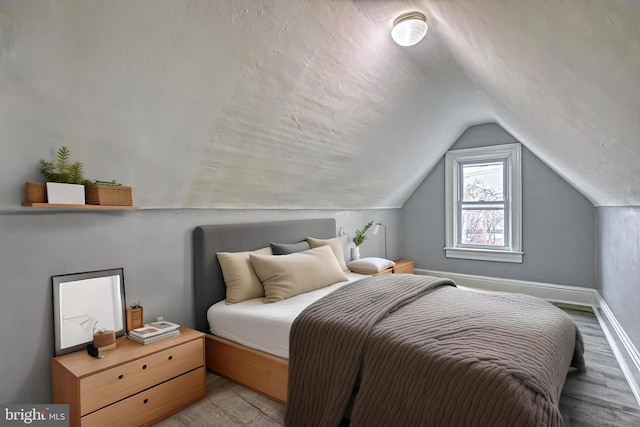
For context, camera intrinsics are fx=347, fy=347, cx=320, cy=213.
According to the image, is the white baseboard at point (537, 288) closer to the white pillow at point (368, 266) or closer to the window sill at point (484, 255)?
the window sill at point (484, 255)

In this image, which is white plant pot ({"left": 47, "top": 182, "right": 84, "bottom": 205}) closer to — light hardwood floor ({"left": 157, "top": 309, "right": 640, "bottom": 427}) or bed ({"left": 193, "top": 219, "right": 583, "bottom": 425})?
bed ({"left": 193, "top": 219, "right": 583, "bottom": 425})

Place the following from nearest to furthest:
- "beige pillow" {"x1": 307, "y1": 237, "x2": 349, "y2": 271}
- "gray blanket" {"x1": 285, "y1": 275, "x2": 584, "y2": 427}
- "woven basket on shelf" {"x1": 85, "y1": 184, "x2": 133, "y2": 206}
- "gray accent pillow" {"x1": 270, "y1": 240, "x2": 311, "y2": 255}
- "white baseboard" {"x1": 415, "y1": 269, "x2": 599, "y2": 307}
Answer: "gray blanket" {"x1": 285, "y1": 275, "x2": 584, "y2": 427} → "woven basket on shelf" {"x1": 85, "y1": 184, "x2": 133, "y2": 206} → "gray accent pillow" {"x1": 270, "y1": 240, "x2": 311, "y2": 255} → "beige pillow" {"x1": 307, "y1": 237, "x2": 349, "y2": 271} → "white baseboard" {"x1": 415, "y1": 269, "x2": 599, "y2": 307}

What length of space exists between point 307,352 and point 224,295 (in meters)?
1.13

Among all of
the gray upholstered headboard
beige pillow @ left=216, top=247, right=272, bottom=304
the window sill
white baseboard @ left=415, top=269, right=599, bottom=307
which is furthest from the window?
beige pillow @ left=216, top=247, right=272, bottom=304

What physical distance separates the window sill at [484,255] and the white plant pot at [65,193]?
4629 millimetres

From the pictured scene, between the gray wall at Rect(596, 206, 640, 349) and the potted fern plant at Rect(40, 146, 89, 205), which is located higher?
the potted fern plant at Rect(40, 146, 89, 205)

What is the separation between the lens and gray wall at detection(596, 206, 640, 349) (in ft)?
7.90

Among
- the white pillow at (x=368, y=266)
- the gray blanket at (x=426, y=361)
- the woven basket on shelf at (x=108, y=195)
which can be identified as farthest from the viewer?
the white pillow at (x=368, y=266)

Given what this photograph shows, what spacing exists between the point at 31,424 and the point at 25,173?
1319 mm

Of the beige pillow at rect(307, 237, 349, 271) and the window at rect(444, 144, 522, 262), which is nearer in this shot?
the beige pillow at rect(307, 237, 349, 271)

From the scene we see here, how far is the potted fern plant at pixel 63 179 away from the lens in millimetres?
1830

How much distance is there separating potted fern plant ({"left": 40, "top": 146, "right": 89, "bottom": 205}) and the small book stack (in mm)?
860

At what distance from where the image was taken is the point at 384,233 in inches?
206

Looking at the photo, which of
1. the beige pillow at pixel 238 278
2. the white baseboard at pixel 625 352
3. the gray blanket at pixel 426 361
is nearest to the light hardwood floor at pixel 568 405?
the white baseboard at pixel 625 352
